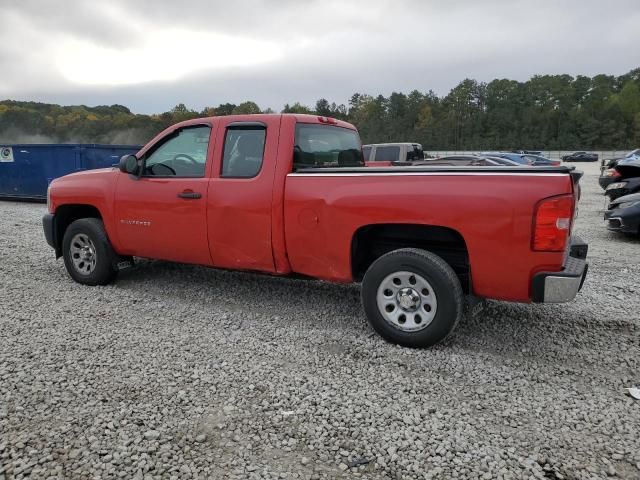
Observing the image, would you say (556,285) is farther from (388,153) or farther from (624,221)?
(388,153)

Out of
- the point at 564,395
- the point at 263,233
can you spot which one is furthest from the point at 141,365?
the point at 564,395

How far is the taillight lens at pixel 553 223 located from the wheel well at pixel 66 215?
15.4ft

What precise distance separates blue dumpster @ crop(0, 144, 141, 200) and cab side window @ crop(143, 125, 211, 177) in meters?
10.3

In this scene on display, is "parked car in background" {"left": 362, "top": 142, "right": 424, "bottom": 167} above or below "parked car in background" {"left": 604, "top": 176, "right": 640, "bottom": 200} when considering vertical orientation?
above

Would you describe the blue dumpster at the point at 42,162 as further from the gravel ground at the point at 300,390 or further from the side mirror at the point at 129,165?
the side mirror at the point at 129,165

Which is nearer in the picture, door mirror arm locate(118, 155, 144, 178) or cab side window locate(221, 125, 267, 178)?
cab side window locate(221, 125, 267, 178)

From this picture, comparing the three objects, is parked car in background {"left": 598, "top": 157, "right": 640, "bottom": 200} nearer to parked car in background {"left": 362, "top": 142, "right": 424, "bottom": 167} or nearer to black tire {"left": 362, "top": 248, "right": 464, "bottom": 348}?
parked car in background {"left": 362, "top": 142, "right": 424, "bottom": 167}

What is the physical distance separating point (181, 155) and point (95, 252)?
1.58 meters

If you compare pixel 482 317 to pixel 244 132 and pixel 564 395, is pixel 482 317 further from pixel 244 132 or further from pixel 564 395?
pixel 244 132

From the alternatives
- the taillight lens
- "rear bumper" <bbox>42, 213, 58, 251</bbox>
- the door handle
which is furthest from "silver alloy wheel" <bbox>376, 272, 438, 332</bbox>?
"rear bumper" <bbox>42, 213, 58, 251</bbox>

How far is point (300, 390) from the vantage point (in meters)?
3.25

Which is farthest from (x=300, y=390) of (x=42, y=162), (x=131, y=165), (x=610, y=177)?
(x=42, y=162)

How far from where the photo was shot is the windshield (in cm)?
457

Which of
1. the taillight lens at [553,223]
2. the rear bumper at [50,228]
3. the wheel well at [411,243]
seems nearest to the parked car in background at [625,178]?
the wheel well at [411,243]
